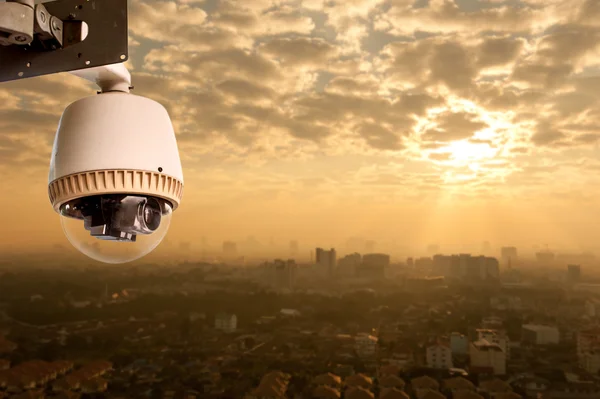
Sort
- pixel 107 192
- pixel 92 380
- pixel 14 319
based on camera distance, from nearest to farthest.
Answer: pixel 107 192, pixel 92 380, pixel 14 319

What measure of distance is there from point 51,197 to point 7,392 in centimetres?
411

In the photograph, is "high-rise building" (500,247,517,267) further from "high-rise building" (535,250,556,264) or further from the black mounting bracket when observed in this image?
the black mounting bracket

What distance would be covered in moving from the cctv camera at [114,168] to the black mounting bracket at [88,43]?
0.05m

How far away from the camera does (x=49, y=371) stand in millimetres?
4246

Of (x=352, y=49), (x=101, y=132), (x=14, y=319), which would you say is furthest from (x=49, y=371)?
(x=101, y=132)

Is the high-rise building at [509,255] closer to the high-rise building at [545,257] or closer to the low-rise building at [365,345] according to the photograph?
the high-rise building at [545,257]

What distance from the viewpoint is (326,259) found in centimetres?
579

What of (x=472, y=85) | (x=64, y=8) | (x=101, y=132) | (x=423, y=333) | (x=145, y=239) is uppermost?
(x=472, y=85)

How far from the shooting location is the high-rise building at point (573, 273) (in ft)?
17.7

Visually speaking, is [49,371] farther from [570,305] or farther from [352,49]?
[570,305]

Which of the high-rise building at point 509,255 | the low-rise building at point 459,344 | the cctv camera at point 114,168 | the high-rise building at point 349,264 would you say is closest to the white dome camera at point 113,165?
the cctv camera at point 114,168

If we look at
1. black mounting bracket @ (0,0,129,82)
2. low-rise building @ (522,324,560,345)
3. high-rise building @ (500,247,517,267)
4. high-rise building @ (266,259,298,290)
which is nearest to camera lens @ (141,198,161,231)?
black mounting bracket @ (0,0,129,82)

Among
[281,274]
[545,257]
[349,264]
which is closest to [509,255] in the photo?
[545,257]

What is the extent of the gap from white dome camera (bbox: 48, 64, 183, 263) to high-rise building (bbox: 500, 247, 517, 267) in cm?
557
